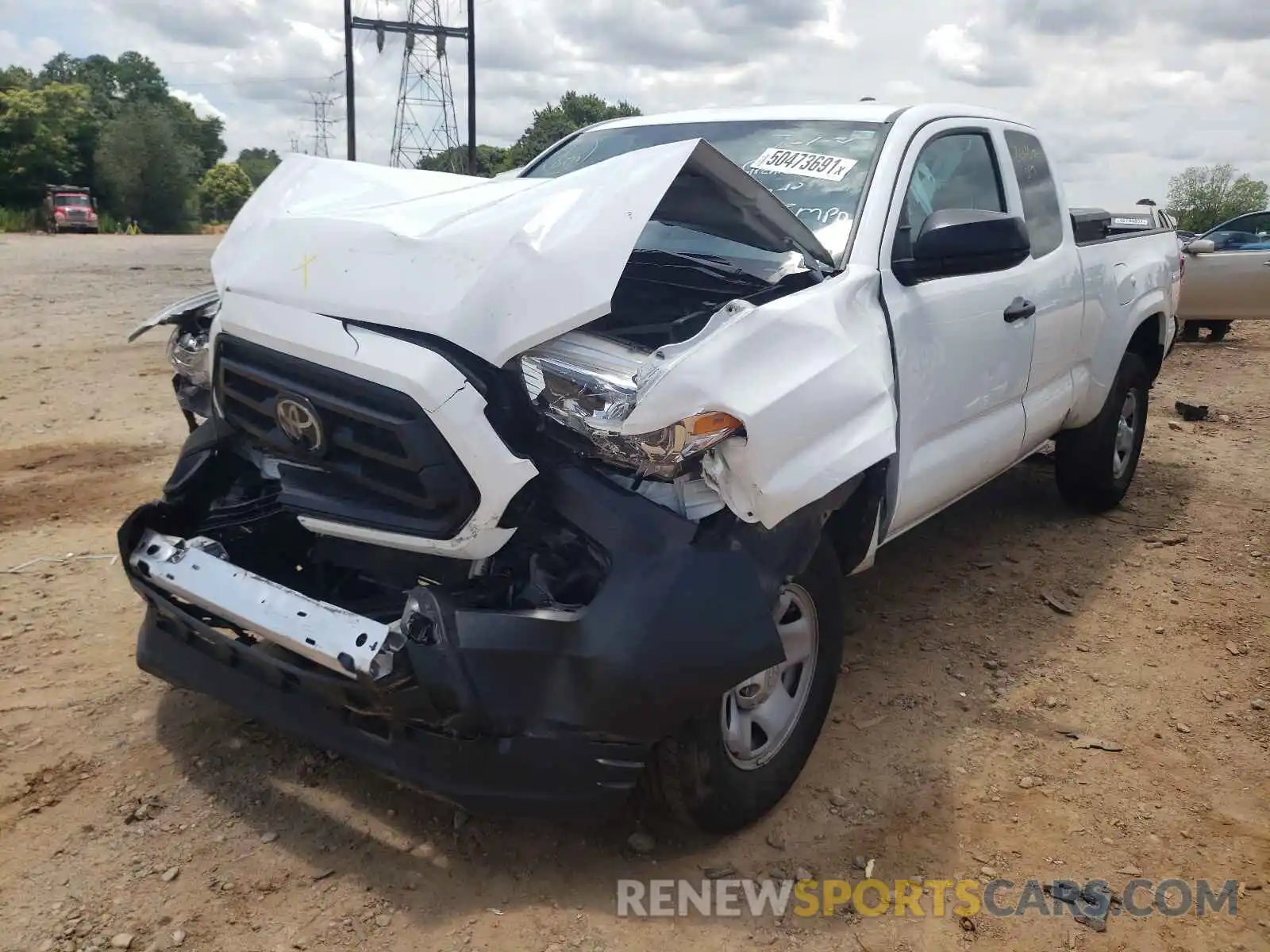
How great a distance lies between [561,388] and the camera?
2268mm

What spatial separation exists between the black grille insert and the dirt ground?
2.95ft

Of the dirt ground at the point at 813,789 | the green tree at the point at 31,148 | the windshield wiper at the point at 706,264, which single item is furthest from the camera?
the green tree at the point at 31,148

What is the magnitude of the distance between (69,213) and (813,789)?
1921 inches

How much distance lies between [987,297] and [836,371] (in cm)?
136

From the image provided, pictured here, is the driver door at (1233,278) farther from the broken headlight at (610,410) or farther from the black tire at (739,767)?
the broken headlight at (610,410)

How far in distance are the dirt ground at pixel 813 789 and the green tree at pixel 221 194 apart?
71303 mm

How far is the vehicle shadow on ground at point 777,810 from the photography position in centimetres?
251

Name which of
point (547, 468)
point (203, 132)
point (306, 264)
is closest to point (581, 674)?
point (547, 468)

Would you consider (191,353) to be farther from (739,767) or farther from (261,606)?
(739,767)

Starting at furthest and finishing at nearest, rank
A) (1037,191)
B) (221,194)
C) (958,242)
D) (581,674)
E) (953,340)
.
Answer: (221,194) → (1037,191) → (953,340) → (958,242) → (581,674)

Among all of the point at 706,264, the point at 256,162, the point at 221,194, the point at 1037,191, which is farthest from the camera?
the point at 256,162

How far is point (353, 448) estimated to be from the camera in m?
2.31

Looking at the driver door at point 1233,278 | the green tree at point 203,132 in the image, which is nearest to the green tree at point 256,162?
the green tree at point 203,132

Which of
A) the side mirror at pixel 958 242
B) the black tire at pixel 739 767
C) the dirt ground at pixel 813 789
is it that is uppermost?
the side mirror at pixel 958 242
